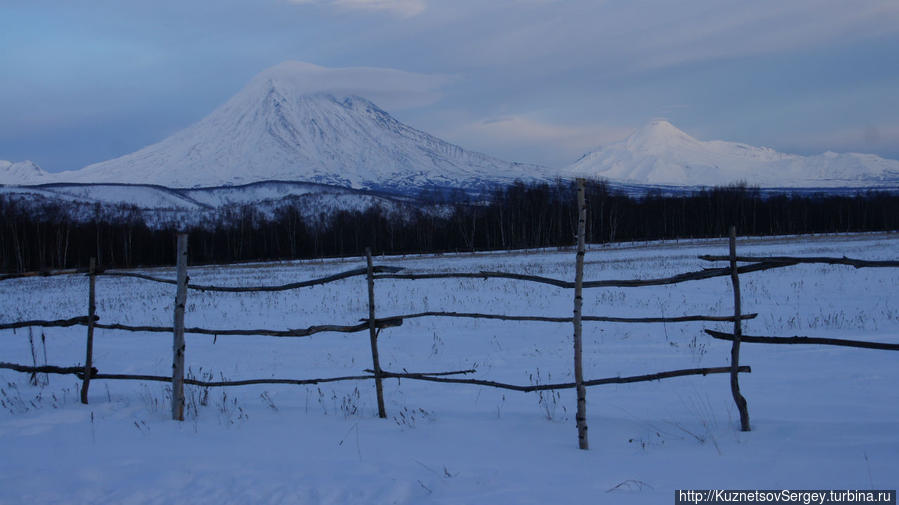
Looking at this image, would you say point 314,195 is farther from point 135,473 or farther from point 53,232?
point 135,473

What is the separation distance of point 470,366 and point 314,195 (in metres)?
133

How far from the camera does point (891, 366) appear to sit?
24.6 feet

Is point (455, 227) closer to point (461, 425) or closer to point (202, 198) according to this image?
point (461, 425)

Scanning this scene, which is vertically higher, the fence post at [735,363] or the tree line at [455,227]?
the tree line at [455,227]

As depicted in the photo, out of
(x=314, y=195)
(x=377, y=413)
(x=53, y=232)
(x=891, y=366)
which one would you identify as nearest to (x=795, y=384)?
(x=891, y=366)

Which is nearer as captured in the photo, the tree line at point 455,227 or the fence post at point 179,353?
the fence post at point 179,353

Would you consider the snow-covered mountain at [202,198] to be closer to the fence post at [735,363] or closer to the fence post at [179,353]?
the fence post at [179,353]

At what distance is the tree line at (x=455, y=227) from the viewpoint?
67.0 metres

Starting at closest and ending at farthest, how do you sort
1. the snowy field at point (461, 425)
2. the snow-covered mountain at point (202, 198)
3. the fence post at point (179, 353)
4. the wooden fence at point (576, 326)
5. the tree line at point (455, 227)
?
the snowy field at point (461, 425) → the wooden fence at point (576, 326) → the fence post at point (179, 353) → the tree line at point (455, 227) → the snow-covered mountain at point (202, 198)

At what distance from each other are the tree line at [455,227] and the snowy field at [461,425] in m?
58.7

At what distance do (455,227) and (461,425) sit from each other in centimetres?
7079

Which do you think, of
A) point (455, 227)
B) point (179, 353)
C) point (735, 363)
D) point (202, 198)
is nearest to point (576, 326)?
point (735, 363)

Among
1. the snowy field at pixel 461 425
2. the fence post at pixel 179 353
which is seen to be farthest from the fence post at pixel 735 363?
the fence post at pixel 179 353

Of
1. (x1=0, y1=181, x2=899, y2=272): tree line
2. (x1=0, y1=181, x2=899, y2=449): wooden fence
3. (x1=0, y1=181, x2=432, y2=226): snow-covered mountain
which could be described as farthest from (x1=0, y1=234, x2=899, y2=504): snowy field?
(x1=0, y1=181, x2=432, y2=226): snow-covered mountain
